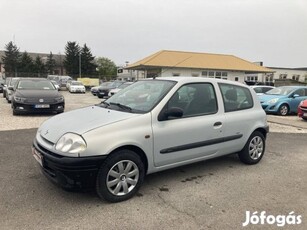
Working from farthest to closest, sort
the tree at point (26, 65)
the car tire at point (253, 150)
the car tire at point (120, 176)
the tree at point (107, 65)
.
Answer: the tree at point (107, 65) → the tree at point (26, 65) → the car tire at point (253, 150) → the car tire at point (120, 176)

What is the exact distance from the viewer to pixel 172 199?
3822 mm

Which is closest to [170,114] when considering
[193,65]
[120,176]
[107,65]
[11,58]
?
[120,176]

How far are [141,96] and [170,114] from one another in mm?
685

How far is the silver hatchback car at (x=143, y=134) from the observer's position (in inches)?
135

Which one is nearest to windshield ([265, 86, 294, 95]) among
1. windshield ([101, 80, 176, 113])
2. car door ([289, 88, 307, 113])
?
car door ([289, 88, 307, 113])

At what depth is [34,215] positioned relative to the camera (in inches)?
129

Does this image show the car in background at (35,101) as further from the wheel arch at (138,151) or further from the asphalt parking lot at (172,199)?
the wheel arch at (138,151)

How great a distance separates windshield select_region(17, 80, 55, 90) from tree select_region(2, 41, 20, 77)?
60.2 meters

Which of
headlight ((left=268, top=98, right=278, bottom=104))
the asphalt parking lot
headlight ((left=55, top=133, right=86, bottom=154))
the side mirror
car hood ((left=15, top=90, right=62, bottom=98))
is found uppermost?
car hood ((left=15, top=90, right=62, bottom=98))

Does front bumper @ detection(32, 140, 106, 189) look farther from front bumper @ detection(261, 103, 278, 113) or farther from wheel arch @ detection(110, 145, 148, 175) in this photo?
front bumper @ detection(261, 103, 278, 113)

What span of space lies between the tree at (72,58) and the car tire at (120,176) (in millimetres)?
67382

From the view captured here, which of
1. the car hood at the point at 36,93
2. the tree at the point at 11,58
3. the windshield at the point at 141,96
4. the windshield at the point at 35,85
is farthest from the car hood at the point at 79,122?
the tree at the point at 11,58

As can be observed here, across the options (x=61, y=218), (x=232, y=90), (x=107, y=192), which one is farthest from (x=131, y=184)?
(x=232, y=90)

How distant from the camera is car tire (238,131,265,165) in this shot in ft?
17.4
